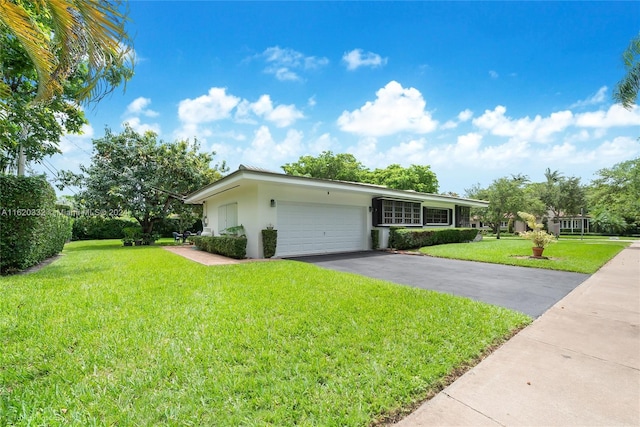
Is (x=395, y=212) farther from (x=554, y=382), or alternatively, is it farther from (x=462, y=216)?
(x=554, y=382)

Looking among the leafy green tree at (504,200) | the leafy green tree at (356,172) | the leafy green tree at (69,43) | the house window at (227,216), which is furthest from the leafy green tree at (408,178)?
the leafy green tree at (69,43)

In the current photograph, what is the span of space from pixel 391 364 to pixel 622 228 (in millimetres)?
50284

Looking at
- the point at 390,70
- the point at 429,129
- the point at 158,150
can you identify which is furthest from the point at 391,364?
the point at 158,150

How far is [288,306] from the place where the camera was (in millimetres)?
4453

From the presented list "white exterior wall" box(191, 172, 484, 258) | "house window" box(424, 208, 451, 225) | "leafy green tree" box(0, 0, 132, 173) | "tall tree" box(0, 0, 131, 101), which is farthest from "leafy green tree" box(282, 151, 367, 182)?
"tall tree" box(0, 0, 131, 101)

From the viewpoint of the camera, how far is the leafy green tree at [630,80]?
24.2 feet

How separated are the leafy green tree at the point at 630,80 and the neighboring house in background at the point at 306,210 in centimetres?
Answer: 829

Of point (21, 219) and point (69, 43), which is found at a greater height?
point (69, 43)

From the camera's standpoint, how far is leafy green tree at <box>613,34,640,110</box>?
738 cm

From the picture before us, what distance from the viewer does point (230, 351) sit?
3.01 meters

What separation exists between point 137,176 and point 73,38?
54.7ft

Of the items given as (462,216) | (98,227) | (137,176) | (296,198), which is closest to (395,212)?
(296,198)

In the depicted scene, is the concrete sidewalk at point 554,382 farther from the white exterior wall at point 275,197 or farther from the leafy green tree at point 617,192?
the leafy green tree at point 617,192

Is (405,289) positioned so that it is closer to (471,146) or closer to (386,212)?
(386,212)
